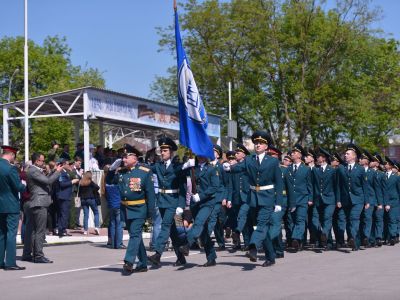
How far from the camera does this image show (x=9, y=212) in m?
13.7

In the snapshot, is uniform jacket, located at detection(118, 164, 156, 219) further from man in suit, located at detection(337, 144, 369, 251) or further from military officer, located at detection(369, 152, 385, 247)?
military officer, located at detection(369, 152, 385, 247)

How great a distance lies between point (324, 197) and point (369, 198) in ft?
4.35

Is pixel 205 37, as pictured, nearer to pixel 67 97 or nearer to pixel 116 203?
pixel 67 97

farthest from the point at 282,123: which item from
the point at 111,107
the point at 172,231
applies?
the point at 172,231

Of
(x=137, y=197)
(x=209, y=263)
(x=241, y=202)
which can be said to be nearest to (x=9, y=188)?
(x=137, y=197)

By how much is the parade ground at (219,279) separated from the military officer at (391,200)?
339 centimetres

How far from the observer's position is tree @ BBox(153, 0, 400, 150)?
48.2 meters

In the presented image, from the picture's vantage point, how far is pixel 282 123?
51000 millimetres

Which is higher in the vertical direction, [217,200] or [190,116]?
[190,116]

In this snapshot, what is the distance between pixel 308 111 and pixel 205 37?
7.29 m

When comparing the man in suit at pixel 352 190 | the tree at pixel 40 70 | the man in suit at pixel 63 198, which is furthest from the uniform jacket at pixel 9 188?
the tree at pixel 40 70

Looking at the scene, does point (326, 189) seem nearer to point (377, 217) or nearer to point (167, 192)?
point (377, 217)

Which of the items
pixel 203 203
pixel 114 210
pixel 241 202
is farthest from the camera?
pixel 241 202

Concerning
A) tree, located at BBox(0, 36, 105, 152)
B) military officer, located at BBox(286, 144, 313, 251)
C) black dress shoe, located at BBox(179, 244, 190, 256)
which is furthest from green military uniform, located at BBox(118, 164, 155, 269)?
tree, located at BBox(0, 36, 105, 152)
